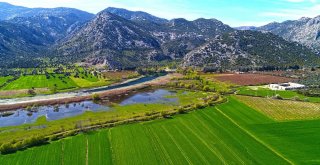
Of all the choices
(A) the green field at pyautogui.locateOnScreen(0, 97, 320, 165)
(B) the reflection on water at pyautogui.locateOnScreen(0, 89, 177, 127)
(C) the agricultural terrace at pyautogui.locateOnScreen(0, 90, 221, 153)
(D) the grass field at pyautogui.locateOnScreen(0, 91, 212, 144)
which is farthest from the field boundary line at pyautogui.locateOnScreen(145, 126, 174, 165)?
(B) the reflection on water at pyautogui.locateOnScreen(0, 89, 177, 127)

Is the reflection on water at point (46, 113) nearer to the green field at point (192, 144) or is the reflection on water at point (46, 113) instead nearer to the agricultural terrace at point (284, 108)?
the green field at point (192, 144)

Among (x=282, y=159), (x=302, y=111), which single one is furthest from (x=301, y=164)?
(x=302, y=111)

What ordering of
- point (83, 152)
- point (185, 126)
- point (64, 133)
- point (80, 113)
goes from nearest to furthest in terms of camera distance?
point (83, 152) → point (64, 133) → point (185, 126) → point (80, 113)

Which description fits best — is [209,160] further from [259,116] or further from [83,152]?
[259,116]

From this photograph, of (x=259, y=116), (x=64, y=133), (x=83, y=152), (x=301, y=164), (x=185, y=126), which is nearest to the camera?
(x=301, y=164)

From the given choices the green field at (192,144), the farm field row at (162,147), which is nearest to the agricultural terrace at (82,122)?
the green field at (192,144)

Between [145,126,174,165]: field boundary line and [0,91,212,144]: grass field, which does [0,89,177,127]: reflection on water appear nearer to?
[0,91,212,144]: grass field
